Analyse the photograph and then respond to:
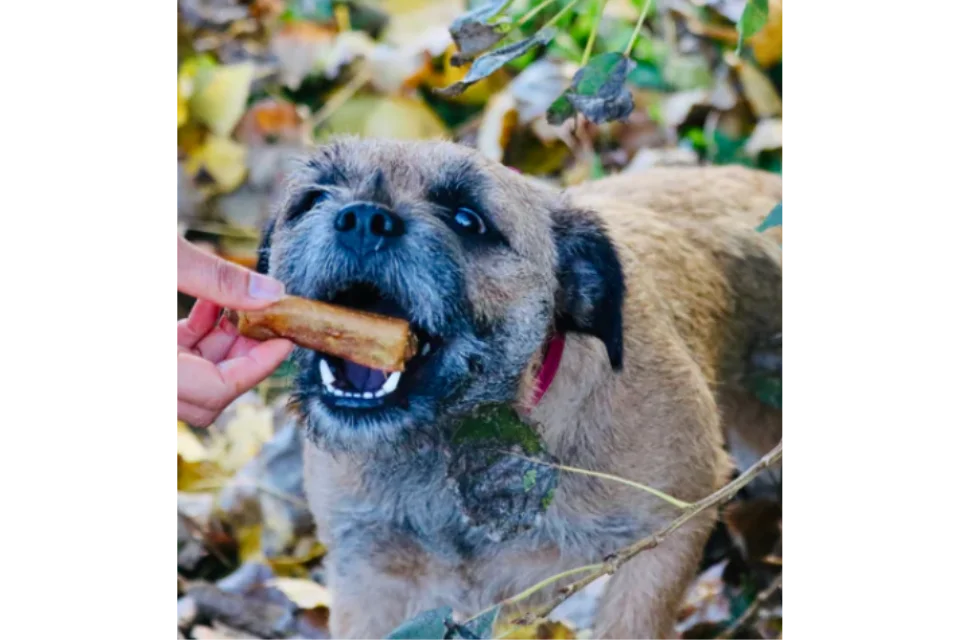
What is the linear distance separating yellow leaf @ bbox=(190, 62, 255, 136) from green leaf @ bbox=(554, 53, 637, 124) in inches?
34.8

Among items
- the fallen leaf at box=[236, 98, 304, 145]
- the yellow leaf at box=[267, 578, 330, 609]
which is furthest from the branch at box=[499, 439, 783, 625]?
the fallen leaf at box=[236, 98, 304, 145]

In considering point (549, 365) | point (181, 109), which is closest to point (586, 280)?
point (549, 365)

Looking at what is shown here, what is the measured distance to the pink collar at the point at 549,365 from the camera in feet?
7.94

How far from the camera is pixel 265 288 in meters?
2.25

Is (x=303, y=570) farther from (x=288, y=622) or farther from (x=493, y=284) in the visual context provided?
(x=493, y=284)

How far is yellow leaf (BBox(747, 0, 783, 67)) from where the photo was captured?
256cm

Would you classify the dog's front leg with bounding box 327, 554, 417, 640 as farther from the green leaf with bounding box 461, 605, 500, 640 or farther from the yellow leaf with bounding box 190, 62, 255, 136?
the yellow leaf with bounding box 190, 62, 255, 136

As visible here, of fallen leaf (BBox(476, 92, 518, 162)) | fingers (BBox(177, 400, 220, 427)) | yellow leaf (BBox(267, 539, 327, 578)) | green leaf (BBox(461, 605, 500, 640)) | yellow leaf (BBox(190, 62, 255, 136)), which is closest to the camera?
green leaf (BBox(461, 605, 500, 640))

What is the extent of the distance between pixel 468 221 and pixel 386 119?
48 centimetres

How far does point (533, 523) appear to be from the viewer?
2.44 metres

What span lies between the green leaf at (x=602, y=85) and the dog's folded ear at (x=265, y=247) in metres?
0.64

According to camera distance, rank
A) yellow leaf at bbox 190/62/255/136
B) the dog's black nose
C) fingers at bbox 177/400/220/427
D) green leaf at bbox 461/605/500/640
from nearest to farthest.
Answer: the dog's black nose
green leaf at bbox 461/605/500/640
fingers at bbox 177/400/220/427
yellow leaf at bbox 190/62/255/136
